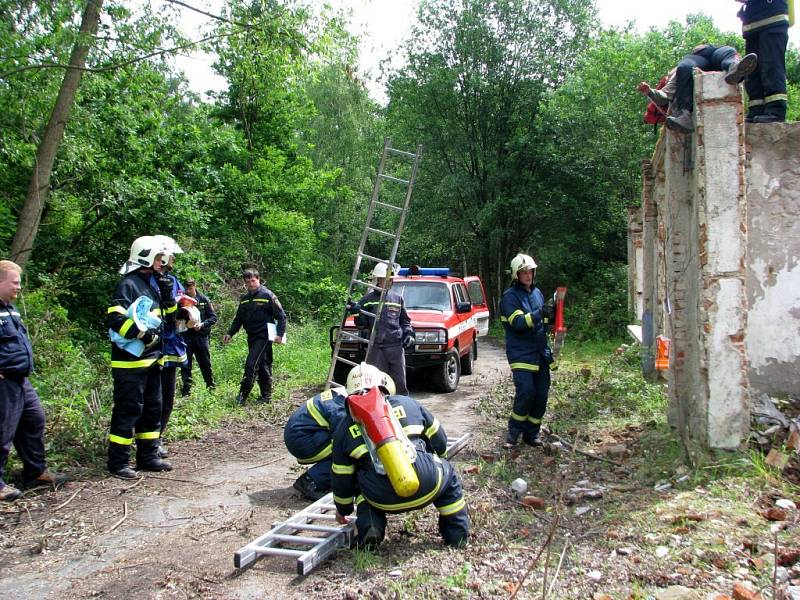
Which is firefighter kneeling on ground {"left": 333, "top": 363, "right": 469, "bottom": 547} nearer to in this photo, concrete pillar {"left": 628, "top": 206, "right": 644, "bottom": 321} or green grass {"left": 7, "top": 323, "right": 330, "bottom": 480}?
green grass {"left": 7, "top": 323, "right": 330, "bottom": 480}

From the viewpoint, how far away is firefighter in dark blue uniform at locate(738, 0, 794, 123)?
225 inches

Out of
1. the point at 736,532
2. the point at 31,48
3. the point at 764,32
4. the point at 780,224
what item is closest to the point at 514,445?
the point at 736,532

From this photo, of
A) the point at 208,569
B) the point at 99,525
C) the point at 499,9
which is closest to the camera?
the point at 208,569

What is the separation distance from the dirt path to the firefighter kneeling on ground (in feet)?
1.34

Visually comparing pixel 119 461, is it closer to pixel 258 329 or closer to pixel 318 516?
pixel 318 516

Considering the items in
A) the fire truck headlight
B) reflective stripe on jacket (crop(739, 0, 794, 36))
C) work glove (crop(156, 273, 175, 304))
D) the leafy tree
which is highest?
the leafy tree

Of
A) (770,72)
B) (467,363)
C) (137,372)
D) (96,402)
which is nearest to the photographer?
(137,372)

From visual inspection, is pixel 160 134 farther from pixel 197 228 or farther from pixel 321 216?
pixel 321 216

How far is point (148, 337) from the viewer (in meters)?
5.49

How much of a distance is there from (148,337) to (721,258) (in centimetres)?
480

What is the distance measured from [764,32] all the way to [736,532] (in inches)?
182

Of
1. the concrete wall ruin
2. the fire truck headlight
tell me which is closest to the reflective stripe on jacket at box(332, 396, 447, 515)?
the concrete wall ruin

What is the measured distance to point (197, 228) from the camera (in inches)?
495

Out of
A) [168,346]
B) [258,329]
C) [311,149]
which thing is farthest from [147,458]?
[311,149]
